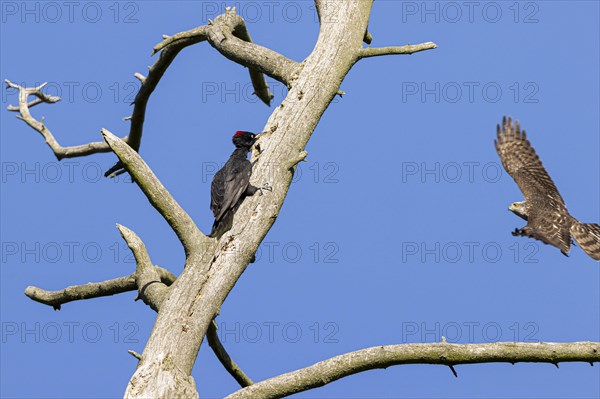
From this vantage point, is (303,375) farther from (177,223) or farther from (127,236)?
(127,236)

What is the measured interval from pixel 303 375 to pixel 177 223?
5.96 ft

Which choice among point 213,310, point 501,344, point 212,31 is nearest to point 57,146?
point 212,31

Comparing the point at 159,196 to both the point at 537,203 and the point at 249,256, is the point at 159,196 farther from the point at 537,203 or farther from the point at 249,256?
the point at 537,203

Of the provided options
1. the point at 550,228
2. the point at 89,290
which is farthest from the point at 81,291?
the point at 550,228

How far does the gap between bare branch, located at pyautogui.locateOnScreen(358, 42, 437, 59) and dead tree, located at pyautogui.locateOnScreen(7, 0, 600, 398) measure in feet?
Answer: 0.03

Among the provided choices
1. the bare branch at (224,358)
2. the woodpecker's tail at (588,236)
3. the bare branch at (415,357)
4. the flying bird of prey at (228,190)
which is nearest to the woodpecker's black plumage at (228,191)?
the flying bird of prey at (228,190)

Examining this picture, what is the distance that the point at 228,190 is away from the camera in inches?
326

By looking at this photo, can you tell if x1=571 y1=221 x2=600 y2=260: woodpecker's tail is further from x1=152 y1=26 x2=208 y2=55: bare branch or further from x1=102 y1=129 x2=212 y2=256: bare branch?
x1=102 y1=129 x2=212 y2=256: bare branch

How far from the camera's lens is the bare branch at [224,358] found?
8277 millimetres

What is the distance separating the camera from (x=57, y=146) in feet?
42.0

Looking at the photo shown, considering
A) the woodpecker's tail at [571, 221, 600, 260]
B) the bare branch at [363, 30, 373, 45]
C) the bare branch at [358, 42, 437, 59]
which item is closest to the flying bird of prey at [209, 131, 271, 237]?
the bare branch at [358, 42, 437, 59]

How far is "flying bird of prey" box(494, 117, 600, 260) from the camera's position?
37.8 feet

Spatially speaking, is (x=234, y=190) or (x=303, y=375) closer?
(x=303, y=375)

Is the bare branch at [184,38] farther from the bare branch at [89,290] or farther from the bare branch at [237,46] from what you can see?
the bare branch at [89,290]
